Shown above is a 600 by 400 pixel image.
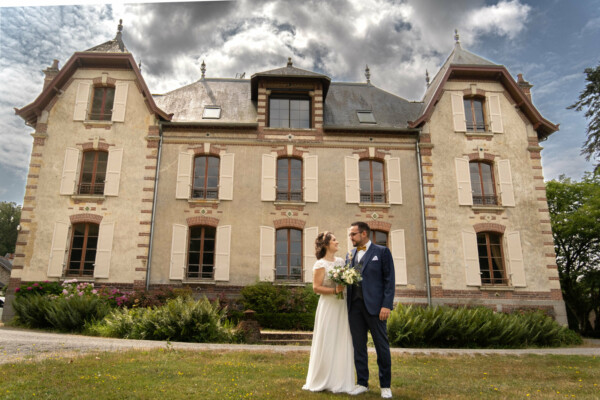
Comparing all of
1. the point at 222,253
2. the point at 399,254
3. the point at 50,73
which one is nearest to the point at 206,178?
the point at 222,253

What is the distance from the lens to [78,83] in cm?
1375

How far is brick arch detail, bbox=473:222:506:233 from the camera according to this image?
13078 millimetres

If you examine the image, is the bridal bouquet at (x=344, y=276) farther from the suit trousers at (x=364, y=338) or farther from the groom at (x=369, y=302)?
the suit trousers at (x=364, y=338)

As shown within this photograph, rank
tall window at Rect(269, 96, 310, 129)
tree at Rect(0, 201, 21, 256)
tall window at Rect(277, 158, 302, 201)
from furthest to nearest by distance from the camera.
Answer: tree at Rect(0, 201, 21, 256) → tall window at Rect(269, 96, 310, 129) → tall window at Rect(277, 158, 302, 201)

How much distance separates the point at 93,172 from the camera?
43.2 ft

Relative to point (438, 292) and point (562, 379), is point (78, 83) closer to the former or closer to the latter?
point (438, 292)

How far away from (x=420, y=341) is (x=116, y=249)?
29.1ft

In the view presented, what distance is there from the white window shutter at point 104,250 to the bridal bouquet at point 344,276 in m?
9.77

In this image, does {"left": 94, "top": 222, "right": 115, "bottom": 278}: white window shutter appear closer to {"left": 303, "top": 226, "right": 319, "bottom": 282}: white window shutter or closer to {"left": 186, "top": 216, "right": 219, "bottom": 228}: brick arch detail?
{"left": 186, "top": 216, "right": 219, "bottom": 228}: brick arch detail

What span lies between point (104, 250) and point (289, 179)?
5.97 m

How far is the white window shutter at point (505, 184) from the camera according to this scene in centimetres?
1334

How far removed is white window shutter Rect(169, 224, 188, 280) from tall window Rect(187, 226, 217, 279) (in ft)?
0.87

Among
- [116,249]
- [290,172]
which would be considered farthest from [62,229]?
[290,172]

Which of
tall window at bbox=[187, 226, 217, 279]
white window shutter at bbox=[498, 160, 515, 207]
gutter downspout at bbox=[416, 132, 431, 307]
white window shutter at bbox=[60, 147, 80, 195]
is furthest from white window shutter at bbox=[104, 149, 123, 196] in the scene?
white window shutter at bbox=[498, 160, 515, 207]
